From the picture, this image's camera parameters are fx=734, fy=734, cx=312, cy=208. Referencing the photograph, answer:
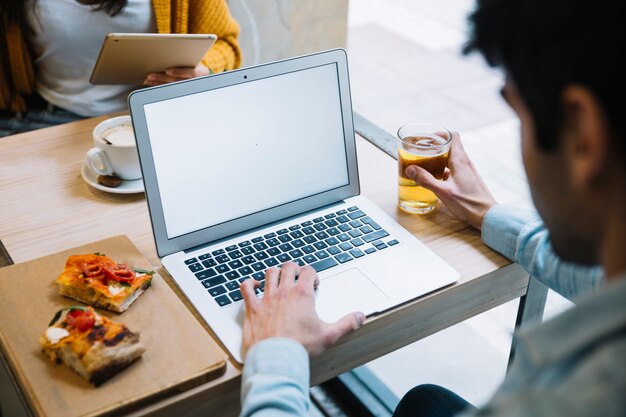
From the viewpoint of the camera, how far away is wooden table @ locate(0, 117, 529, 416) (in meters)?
0.95

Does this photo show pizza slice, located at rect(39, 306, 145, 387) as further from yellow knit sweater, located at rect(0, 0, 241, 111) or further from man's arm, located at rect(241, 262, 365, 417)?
yellow knit sweater, located at rect(0, 0, 241, 111)

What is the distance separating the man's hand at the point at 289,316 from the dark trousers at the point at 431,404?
26 cm

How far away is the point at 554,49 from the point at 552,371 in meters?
0.26

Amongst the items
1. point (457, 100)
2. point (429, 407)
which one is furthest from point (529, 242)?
point (457, 100)

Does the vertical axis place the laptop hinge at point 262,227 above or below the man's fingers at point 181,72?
below

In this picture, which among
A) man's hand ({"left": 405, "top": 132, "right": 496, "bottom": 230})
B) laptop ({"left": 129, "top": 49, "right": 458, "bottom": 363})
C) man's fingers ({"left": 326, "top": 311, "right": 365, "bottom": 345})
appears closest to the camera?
man's fingers ({"left": 326, "top": 311, "right": 365, "bottom": 345})

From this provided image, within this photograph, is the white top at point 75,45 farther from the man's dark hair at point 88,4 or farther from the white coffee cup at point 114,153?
the white coffee cup at point 114,153

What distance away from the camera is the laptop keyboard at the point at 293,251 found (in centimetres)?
101

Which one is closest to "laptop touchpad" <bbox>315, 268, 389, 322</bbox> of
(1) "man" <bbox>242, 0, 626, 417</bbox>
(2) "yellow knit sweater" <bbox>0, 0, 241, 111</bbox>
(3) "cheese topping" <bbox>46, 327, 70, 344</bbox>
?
(1) "man" <bbox>242, 0, 626, 417</bbox>

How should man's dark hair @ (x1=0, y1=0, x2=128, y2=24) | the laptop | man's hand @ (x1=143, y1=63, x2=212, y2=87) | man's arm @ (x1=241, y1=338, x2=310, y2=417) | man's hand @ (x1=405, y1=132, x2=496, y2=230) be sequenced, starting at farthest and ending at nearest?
man's dark hair @ (x1=0, y1=0, x2=128, y2=24) → man's hand @ (x1=143, y1=63, x2=212, y2=87) → man's hand @ (x1=405, y1=132, x2=496, y2=230) → the laptop → man's arm @ (x1=241, y1=338, x2=310, y2=417)

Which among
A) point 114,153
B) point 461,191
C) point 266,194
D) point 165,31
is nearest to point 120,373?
point 266,194

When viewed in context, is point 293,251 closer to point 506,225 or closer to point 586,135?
point 506,225

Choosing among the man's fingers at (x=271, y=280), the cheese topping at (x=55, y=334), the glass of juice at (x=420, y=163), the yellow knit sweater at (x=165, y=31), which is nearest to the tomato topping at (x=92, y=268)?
the cheese topping at (x=55, y=334)

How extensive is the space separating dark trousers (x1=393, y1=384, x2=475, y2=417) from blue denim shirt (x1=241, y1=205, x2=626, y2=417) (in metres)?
0.33
